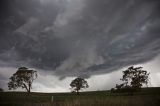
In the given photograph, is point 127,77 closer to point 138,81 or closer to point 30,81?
point 138,81

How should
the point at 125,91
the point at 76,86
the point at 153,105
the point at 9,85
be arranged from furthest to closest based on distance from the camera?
the point at 76,86 → the point at 9,85 → the point at 125,91 → the point at 153,105

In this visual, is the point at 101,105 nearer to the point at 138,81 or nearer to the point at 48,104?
the point at 48,104

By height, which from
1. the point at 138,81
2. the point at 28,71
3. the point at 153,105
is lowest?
the point at 153,105

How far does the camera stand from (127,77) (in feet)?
217

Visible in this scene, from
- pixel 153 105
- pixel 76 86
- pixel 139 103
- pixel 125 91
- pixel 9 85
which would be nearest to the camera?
pixel 153 105

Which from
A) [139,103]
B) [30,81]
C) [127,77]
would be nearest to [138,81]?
[127,77]

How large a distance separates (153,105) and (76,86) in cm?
6848

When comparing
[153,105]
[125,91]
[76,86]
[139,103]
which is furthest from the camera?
[76,86]

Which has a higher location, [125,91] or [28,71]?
[28,71]

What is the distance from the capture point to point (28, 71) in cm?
6781

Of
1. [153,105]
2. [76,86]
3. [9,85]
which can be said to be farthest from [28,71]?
[153,105]

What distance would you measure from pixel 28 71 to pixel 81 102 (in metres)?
52.6

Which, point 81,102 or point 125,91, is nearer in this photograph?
point 81,102

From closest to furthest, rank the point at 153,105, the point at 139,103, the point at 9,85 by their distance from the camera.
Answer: the point at 153,105, the point at 139,103, the point at 9,85
